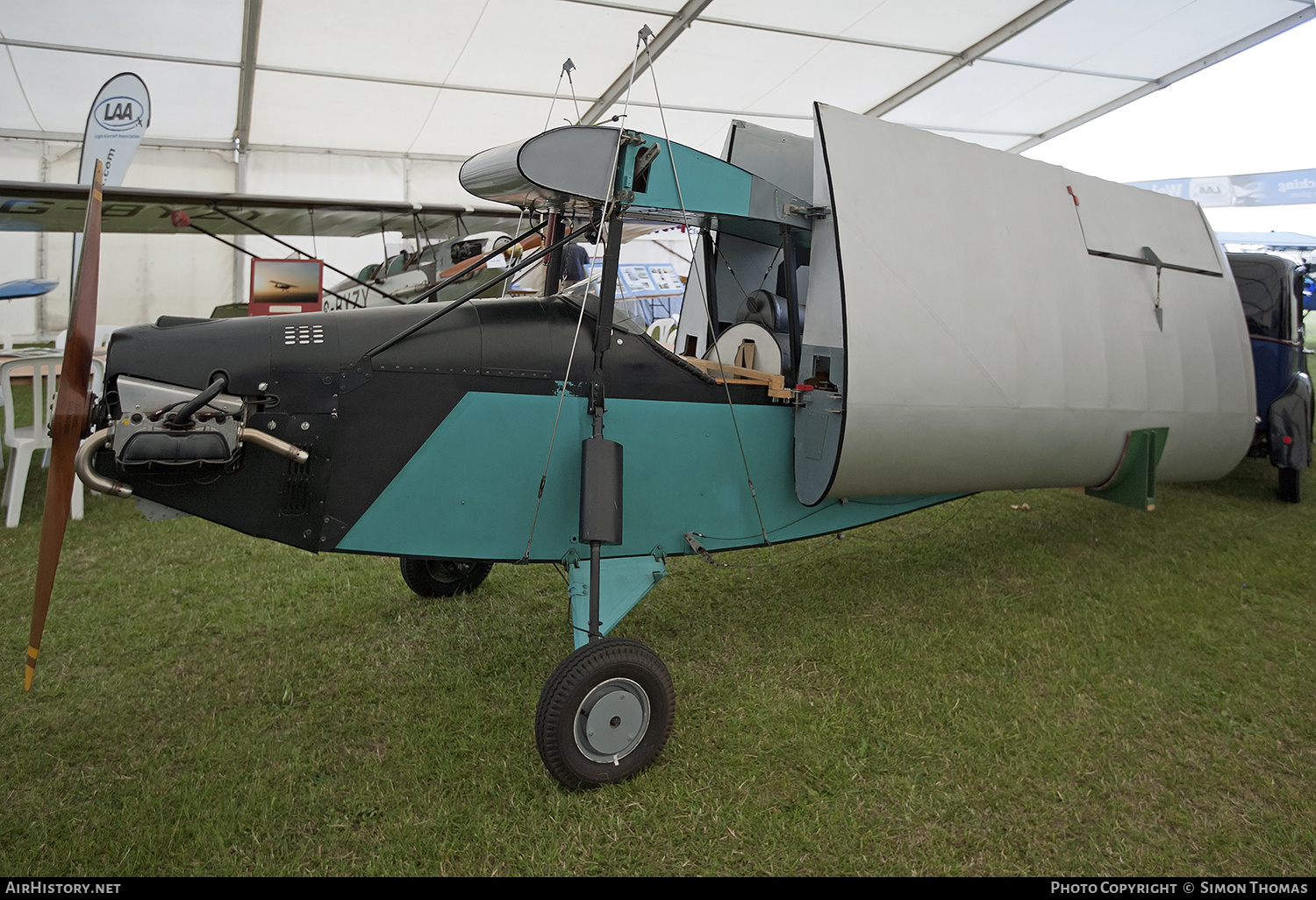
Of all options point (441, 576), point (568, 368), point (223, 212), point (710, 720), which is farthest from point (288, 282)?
point (710, 720)

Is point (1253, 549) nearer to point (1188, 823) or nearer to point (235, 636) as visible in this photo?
point (1188, 823)

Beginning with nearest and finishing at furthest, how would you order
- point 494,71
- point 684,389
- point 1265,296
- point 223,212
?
1. point 684,389
2. point 1265,296
3. point 223,212
4. point 494,71

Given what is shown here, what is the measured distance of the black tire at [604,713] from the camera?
2.46 meters

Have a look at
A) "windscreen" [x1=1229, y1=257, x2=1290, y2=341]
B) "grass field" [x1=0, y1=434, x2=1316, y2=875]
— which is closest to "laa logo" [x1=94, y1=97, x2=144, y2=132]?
"grass field" [x1=0, y1=434, x2=1316, y2=875]

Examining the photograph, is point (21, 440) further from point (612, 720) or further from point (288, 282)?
point (612, 720)

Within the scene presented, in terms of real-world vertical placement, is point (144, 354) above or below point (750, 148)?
below

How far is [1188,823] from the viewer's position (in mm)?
2428

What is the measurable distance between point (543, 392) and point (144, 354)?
1.27m

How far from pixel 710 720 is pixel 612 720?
0.57 m

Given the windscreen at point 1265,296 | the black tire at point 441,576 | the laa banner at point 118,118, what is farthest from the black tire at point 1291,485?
the laa banner at point 118,118

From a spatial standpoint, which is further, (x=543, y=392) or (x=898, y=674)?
(x=898, y=674)

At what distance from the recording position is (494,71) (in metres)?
10.7

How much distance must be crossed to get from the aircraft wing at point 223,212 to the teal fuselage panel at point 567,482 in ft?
24.1

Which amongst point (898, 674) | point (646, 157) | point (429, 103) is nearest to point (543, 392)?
point (646, 157)
